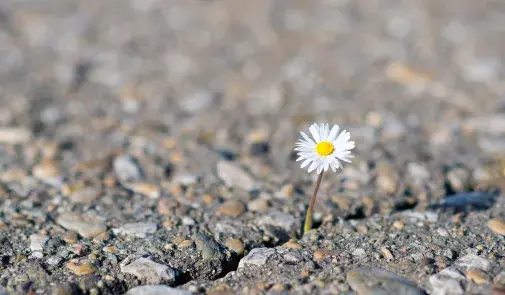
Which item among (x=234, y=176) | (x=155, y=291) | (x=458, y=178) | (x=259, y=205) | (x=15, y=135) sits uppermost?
(x=458, y=178)

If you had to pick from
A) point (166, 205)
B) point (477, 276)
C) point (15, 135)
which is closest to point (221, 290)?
point (166, 205)

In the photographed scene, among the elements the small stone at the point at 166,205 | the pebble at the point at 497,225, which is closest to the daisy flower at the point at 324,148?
the pebble at the point at 497,225

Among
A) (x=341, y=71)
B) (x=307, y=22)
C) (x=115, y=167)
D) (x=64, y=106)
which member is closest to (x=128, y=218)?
(x=115, y=167)

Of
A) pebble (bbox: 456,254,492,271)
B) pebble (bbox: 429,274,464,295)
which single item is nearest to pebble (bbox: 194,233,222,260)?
pebble (bbox: 429,274,464,295)

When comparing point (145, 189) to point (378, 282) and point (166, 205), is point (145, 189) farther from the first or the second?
point (378, 282)

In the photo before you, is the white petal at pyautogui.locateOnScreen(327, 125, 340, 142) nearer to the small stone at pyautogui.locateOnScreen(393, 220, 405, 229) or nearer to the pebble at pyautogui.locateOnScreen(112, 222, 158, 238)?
the small stone at pyautogui.locateOnScreen(393, 220, 405, 229)

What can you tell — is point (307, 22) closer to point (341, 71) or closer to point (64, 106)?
point (341, 71)
